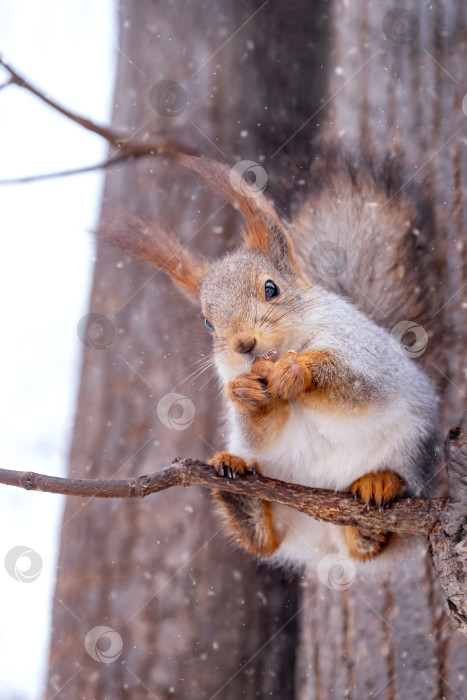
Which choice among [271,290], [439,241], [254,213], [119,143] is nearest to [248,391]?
[271,290]

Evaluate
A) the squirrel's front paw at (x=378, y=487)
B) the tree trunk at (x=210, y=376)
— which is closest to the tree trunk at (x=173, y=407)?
the tree trunk at (x=210, y=376)

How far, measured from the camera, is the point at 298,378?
0.92 m

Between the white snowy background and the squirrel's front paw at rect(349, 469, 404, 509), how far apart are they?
0.57m

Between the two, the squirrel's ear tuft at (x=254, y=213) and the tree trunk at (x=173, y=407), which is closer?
the squirrel's ear tuft at (x=254, y=213)

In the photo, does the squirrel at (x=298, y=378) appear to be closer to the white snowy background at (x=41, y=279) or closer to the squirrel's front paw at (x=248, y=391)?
the squirrel's front paw at (x=248, y=391)

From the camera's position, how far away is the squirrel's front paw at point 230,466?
3.15ft

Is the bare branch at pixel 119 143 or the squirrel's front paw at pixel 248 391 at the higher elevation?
the bare branch at pixel 119 143

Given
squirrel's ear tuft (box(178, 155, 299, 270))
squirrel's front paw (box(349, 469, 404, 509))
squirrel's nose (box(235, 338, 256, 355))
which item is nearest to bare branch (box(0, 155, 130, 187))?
squirrel's ear tuft (box(178, 155, 299, 270))

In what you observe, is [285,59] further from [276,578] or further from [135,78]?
[276,578]

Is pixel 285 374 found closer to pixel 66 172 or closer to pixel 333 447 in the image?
pixel 333 447

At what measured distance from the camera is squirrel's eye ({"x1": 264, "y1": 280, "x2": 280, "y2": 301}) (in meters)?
1.00

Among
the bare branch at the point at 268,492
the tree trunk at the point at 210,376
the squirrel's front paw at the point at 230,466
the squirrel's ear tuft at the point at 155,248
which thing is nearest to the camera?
the bare branch at the point at 268,492

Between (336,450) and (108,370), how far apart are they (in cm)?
51

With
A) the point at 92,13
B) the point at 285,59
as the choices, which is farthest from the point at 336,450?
the point at 92,13
